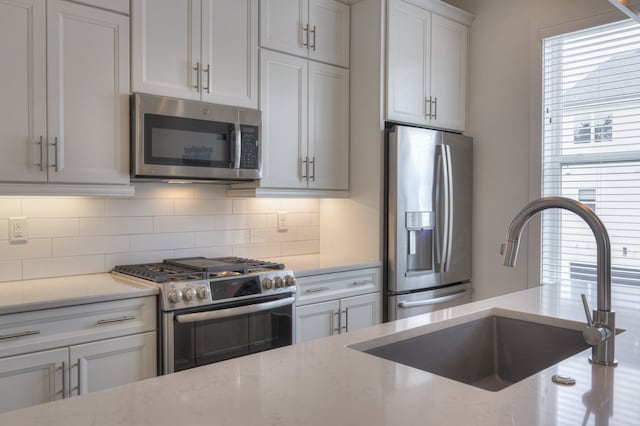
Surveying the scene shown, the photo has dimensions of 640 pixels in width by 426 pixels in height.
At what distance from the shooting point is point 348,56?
137 inches

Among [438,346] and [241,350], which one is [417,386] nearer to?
[438,346]

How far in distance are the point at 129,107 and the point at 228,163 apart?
0.59m

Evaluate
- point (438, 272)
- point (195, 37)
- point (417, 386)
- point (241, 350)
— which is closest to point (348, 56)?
point (195, 37)

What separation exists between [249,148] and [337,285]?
95cm

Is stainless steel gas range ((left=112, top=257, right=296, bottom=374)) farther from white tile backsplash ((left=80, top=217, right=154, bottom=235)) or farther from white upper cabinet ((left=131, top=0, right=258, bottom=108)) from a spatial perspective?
white upper cabinet ((left=131, top=0, right=258, bottom=108))

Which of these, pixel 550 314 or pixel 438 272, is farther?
pixel 438 272

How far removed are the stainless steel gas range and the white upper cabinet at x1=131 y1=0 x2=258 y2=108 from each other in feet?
2.98

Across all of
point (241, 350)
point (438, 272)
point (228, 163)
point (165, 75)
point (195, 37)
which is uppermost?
point (195, 37)

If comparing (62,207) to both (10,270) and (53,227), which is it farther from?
(10,270)

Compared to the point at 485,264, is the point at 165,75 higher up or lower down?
higher up

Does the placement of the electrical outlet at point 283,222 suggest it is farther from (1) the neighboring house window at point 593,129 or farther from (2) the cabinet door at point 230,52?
(1) the neighboring house window at point 593,129

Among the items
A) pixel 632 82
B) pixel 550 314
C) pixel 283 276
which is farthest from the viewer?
pixel 632 82

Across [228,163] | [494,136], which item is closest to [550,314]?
[228,163]

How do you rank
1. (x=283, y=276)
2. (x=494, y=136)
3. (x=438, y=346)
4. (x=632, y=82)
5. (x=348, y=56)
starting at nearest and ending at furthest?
(x=438, y=346), (x=283, y=276), (x=632, y=82), (x=348, y=56), (x=494, y=136)
